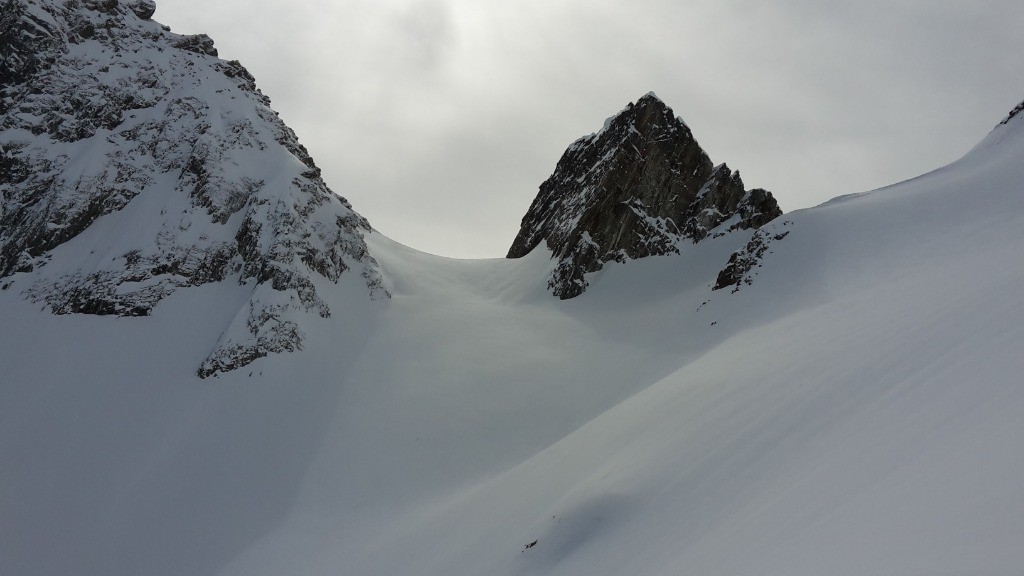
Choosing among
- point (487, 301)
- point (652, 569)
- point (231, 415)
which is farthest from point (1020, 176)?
point (231, 415)

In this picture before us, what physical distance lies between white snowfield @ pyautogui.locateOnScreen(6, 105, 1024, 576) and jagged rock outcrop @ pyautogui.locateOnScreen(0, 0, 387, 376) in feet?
6.20

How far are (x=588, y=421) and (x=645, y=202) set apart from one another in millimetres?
28101

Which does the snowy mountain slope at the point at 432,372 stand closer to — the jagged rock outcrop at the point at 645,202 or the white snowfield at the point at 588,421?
the white snowfield at the point at 588,421

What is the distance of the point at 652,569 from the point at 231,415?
2726cm

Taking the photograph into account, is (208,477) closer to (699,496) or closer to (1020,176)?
(699,496)

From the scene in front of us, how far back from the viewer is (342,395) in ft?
118

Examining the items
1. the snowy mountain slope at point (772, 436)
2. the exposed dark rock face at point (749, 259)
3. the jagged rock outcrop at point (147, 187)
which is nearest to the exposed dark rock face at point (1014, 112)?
the snowy mountain slope at point (772, 436)

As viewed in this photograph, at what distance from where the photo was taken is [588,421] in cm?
3166

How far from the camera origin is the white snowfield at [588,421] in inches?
457

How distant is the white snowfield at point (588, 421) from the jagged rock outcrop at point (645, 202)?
2.23 metres

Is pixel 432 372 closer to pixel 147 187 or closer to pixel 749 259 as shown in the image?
pixel 749 259

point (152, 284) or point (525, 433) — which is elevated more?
point (152, 284)

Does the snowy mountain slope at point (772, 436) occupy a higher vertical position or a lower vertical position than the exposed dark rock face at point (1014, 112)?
lower

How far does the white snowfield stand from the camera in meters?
11.6
